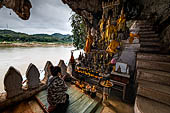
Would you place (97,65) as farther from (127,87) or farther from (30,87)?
(30,87)

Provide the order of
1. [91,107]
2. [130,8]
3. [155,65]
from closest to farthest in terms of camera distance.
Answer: [91,107], [155,65], [130,8]

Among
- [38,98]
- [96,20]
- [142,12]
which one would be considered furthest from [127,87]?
[142,12]

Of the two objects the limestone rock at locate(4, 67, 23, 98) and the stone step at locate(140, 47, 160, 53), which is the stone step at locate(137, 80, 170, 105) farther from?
the limestone rock at locate(4, 67, 23, 98)

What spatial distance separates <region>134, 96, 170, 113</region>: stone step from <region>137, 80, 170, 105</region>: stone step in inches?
4.2

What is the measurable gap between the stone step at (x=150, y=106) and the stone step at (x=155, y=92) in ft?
0.35

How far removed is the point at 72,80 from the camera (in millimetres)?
3441

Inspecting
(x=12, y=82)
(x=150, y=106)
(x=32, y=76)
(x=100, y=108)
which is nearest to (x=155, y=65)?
(x=150, y=106)

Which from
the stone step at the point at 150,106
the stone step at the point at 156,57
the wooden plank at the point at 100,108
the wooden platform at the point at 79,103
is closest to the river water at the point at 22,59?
the wooden platform at the point at 79,103

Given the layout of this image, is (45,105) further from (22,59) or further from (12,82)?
(22,59)

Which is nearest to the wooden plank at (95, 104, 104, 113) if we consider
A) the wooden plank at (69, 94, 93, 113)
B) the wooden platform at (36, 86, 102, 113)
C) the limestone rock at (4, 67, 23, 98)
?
the wooden platform at (36, 86, 102, 113)

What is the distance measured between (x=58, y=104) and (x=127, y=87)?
9.46 feet

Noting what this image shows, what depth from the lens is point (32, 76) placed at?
83.9 inches

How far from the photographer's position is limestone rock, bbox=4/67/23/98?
5.56 feet

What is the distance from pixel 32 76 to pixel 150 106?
3535 mm
